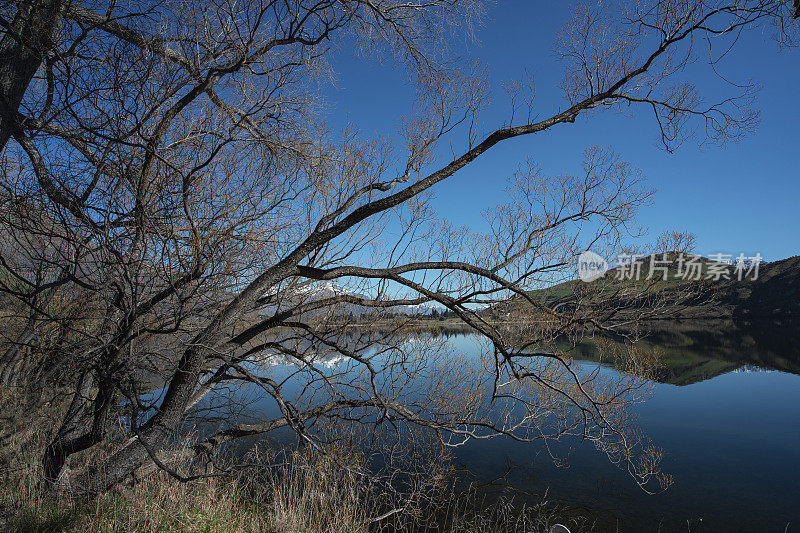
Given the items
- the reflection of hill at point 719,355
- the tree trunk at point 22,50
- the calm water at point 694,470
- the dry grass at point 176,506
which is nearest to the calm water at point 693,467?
the calm water at point 694,470

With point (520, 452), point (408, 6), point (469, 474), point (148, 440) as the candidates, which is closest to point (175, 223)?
point (148, 440)

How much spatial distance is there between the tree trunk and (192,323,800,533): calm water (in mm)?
7937

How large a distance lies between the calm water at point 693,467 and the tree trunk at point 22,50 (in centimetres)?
794

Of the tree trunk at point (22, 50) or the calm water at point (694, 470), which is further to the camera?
the calm water at point (694, 470)

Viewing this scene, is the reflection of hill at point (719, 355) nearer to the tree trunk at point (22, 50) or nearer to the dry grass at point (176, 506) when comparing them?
the dry grass at point (176, 506)

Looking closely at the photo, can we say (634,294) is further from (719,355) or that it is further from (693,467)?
(719,355)

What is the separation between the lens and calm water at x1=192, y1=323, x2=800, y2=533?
8625mm

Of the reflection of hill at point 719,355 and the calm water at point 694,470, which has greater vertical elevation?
the reflection of hill at point 719,355

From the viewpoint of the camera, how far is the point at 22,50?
11.7 feet

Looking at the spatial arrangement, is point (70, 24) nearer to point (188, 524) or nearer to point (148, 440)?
point (148, 440)

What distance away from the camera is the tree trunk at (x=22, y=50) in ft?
10.8

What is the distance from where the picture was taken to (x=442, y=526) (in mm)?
7805

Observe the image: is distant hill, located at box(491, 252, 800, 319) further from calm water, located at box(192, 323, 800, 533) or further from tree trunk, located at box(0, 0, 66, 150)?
tree trunk, located at box(0, 0, 66, 150)

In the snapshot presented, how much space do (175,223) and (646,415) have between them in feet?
55.3
